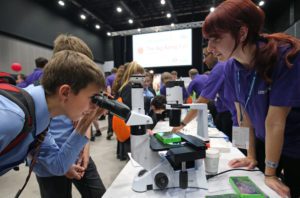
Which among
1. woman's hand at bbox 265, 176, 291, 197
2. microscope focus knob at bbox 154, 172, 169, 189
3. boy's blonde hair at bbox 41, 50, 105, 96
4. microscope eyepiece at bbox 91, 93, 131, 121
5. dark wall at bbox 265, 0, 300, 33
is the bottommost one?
woman's hand at bbox 265, 176, 291, 197

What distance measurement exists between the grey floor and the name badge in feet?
5.03

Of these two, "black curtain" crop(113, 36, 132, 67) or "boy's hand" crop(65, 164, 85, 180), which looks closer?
"boy's hand" crop(65, 164, 85, 180)

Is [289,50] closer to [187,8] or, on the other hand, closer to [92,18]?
[187,8]

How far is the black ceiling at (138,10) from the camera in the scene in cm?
613

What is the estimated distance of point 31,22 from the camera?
17.0 ft

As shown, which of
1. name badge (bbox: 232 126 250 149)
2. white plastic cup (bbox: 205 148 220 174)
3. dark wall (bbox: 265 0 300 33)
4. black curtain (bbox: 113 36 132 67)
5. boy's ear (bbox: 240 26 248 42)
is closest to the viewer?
boy's ear (bbox: 240 26 248 42)

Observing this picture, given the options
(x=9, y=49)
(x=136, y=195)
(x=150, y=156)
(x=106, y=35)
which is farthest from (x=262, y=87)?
(x=106, y=35)

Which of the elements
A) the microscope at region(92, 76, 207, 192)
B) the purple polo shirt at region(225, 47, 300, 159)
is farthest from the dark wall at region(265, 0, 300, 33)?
the microscope at region(92, 76, 207, 192)

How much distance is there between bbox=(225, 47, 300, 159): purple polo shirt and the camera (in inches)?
26.9

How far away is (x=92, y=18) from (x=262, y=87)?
7.78 m

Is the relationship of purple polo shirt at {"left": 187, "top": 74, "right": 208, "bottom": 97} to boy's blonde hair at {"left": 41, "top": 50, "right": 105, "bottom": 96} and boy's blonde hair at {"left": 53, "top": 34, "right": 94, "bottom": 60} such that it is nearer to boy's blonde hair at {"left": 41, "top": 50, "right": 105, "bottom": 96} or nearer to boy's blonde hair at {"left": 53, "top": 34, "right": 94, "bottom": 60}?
boy's blonde hair at {"left": 53, "top": 34, "right": 94, "bottom": 60}

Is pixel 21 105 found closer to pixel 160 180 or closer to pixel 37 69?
pixel 160 180

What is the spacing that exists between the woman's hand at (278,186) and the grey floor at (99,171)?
1.65 m

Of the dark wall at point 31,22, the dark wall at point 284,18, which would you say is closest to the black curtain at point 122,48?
the dark wall at point 31,22
